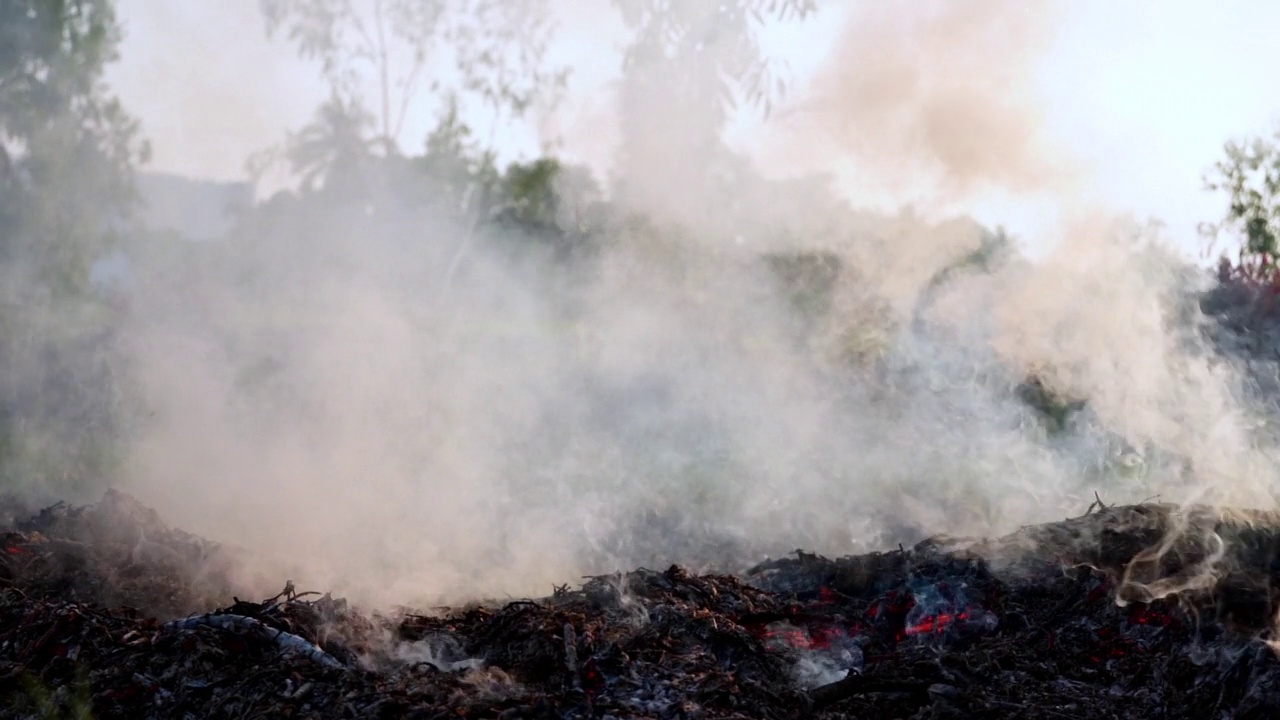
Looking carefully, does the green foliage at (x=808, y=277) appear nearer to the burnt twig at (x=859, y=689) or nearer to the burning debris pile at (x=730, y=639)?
the burning debris pile at (x=730, y=639)

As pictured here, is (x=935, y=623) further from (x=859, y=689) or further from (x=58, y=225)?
(x=58, y=225)

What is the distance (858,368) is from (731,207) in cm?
257

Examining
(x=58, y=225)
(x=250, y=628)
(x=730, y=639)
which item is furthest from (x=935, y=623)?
(x=58, y=225)

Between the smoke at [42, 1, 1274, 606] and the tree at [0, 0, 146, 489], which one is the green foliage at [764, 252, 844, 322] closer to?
the smoke at [42, 1, 1274, 606]

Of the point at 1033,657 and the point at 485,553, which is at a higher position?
the point at 485,553

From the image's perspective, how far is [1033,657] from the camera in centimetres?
657

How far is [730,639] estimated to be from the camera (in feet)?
21.7

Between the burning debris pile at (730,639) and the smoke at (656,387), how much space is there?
2.64 metres

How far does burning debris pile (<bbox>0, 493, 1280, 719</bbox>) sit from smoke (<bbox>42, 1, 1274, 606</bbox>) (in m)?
2.64

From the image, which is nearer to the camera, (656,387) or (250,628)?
(250,628)

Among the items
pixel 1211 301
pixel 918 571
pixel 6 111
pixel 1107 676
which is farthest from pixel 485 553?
pixel 6 111

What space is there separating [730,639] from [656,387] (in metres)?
7.76

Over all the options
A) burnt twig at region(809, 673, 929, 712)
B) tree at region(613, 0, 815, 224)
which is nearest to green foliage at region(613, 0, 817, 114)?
tree at region(613, 0, 815, 224)

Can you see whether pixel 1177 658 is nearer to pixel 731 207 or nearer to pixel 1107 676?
pixel 1107 676
